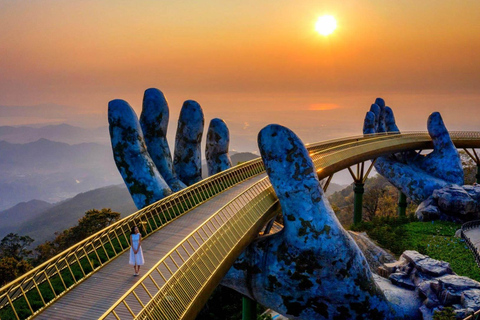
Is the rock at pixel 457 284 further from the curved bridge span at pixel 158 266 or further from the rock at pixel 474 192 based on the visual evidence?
the rock at pixel 474 192

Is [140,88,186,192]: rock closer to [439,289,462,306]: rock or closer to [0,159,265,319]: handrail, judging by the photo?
[0,159,265,319]: handrail

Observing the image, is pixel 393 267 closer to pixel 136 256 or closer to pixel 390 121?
pixel 136 256

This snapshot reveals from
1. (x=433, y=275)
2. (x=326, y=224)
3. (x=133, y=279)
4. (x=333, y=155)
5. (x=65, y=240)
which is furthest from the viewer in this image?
(x=65, y=240)

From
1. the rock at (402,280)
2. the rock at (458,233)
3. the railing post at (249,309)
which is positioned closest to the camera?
the railing post at (249,309)

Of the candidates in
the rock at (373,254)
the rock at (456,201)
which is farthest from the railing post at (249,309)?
the rock at (456,201)

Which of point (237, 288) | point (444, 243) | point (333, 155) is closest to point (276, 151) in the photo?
point (237, 288)

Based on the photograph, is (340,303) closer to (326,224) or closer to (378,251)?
(326,224)

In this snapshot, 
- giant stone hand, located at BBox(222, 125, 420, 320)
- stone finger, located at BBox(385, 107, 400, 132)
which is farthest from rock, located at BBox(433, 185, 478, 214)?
giant stone hand, located at BBox(222, 125, 420, 320)
